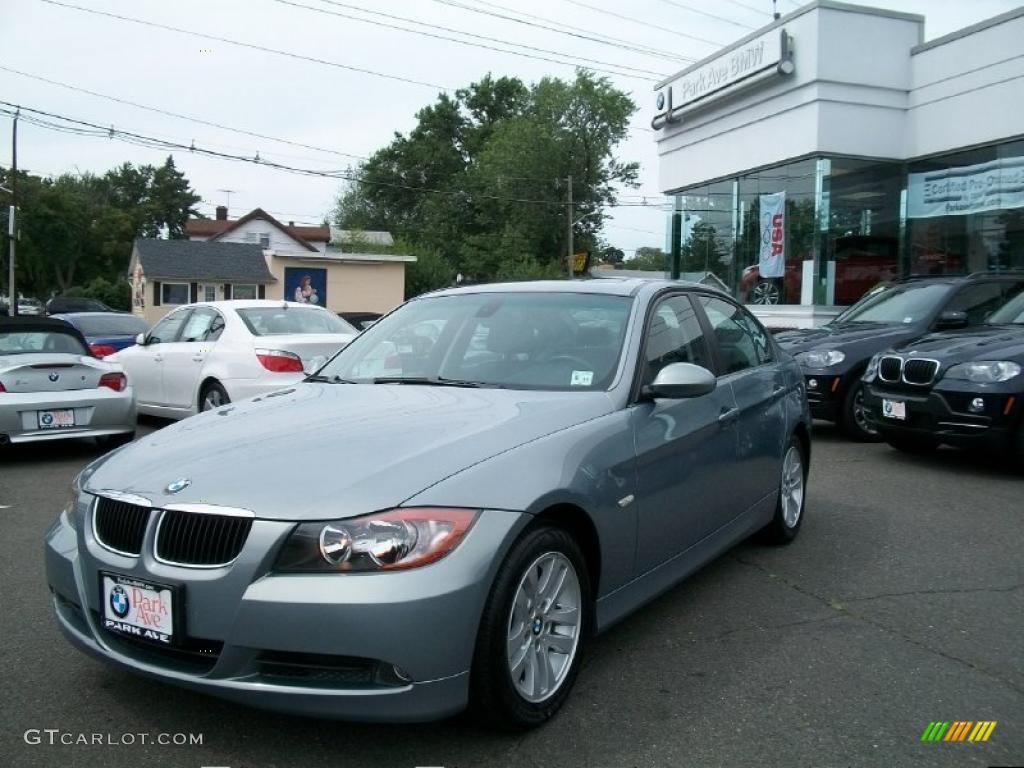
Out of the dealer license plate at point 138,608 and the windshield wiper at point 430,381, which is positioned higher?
the windshield wiper at point 430,381

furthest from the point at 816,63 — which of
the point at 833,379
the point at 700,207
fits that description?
the point at 833,379

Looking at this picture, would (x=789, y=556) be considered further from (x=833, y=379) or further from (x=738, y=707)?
(x=833, y=379)

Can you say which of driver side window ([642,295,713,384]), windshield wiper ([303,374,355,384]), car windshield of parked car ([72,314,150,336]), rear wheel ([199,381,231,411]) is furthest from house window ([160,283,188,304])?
driver side window ([642,295,713,384])

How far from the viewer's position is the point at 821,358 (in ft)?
30.3

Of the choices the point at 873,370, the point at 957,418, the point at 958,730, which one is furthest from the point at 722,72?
the point at 958,730

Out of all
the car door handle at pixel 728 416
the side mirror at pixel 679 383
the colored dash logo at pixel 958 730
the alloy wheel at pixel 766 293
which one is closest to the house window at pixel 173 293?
the alloy wheel at pixel 766 293

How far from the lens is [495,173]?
58.8m

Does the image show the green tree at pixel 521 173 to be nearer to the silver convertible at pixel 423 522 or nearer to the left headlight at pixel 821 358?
the left headlight at pixel 821 358

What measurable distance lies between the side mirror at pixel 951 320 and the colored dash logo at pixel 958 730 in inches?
258

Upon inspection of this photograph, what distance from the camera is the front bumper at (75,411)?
7883 mm

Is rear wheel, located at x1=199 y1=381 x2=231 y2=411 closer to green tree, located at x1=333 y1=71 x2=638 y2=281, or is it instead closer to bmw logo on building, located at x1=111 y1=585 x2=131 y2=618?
bmw logo on building, located at x1=111 y1=585 x2=131 y2=618

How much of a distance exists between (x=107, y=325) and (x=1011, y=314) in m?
12.8

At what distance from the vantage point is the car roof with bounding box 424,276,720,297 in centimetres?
439

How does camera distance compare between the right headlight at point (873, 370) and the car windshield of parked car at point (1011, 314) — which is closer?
the right headlight at point (873, 370)
